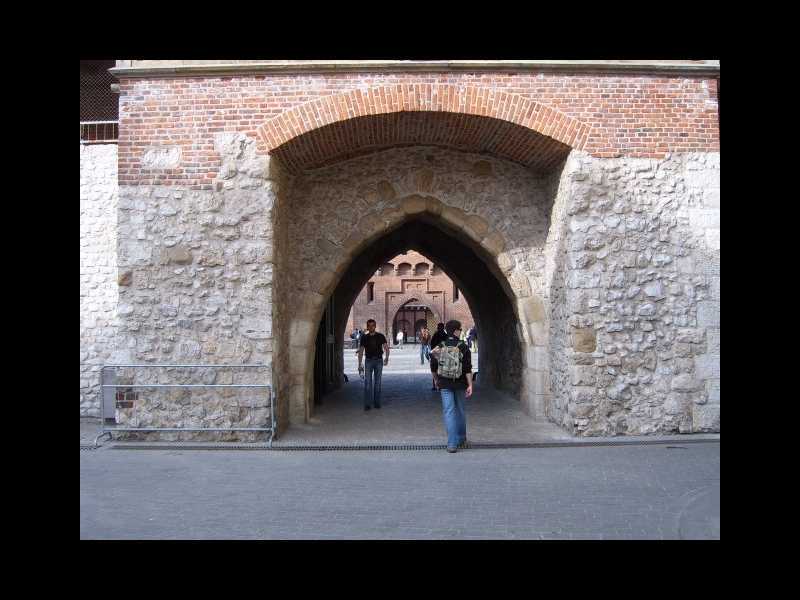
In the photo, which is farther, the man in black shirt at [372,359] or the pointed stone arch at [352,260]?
the man in black shirt at [372,359]

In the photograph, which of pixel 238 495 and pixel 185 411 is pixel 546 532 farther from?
pixel 185 411

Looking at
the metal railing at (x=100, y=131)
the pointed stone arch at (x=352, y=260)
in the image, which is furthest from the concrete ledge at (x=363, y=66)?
the metal railing at (x=100, y=131)

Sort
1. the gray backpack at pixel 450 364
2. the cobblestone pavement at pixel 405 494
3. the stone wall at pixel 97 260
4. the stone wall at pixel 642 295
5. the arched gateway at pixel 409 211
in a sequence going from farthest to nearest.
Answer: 1. the stone wall at pixel 97 260
2. the arched gateway at pixel 409 211
3. the stone wall at pixel 642 295
4. the gray backpack at pixel 450 364
5. the cobblestone pavement at pixel 405 494

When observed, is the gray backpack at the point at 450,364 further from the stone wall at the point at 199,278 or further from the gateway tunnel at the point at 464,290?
the gateway tunnel at the point at 464,290

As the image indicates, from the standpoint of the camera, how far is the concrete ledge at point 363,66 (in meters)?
7.59

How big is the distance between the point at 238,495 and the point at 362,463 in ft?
5.14

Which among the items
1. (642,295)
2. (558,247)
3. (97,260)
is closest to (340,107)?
(558,247)

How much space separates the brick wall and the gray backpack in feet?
9.28

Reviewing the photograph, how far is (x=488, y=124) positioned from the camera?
312 inches

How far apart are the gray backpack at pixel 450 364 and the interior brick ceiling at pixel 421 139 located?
2.79 meters

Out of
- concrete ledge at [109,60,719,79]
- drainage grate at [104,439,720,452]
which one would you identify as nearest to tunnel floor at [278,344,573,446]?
drainage grate at [104,439,720,452]

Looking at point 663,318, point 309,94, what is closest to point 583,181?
point 663,318

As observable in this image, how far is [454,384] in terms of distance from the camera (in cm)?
714

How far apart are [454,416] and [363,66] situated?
4116 millimetres
